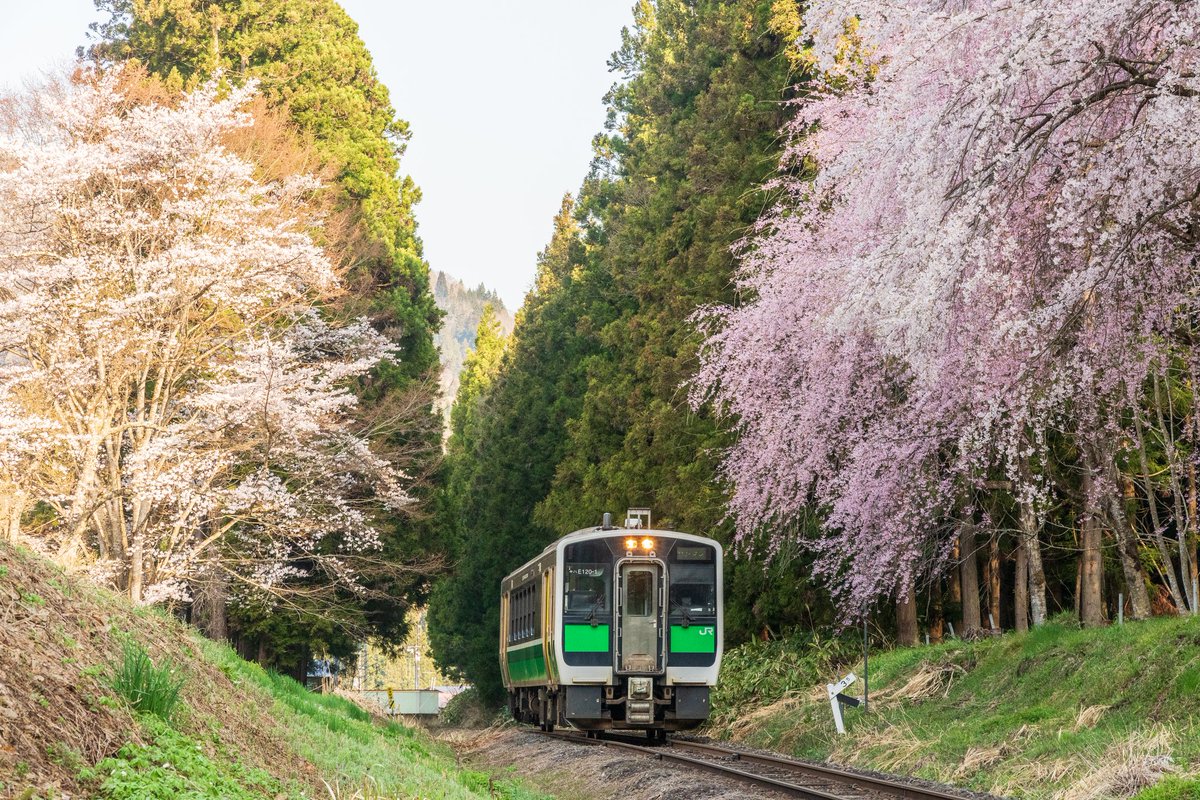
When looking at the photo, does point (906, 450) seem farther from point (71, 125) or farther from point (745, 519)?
Answer: point (71, 125)

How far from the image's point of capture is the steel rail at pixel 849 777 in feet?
29.7

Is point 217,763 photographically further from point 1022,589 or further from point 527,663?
point 527,663

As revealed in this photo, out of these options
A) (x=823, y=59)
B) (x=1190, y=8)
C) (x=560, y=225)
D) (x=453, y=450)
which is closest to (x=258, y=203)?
(x=823, y=59)

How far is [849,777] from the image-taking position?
10.5 m

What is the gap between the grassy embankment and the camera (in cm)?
474

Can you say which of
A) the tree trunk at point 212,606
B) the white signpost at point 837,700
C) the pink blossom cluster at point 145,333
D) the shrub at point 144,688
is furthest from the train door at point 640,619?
the shrub at point 144,688

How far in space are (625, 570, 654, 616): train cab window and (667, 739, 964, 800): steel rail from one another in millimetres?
1845

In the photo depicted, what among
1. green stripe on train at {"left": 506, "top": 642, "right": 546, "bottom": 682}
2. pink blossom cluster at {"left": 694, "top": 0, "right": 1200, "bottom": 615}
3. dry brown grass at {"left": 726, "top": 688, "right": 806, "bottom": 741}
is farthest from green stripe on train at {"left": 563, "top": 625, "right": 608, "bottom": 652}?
pink blossom cluster at {"left": 694, "top": 0, "right": 1200, "bottom": 615}

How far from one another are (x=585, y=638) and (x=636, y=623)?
665 mm

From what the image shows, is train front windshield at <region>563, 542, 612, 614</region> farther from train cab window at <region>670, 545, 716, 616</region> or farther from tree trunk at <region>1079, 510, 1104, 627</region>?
tree trunk at <region>1079, 510, 1104, 627</region>

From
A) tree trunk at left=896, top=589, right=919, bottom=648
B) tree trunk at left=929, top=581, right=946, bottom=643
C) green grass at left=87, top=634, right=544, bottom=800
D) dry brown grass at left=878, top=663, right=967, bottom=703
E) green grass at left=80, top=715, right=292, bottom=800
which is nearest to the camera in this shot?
green grass at left=80, top=715, right=292, bottom=800

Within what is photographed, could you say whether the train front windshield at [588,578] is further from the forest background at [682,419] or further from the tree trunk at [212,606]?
the tree trunk at [212,606]

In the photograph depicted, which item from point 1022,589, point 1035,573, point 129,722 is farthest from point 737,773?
point 1022,589

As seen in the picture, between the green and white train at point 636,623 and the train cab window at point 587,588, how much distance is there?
0.01 m
